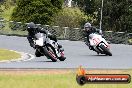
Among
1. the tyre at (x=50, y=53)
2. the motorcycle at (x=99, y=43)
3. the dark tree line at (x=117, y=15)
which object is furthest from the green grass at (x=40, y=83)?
the dark tree line at (x=117, y=15)

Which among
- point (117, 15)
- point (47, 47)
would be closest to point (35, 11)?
point (117, 15)

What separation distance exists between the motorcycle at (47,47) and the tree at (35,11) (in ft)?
98.0

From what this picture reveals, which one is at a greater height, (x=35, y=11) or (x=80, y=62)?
(x=80, y=62)

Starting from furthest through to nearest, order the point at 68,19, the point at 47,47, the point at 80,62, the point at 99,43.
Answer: the point at 68,19, the point at 99,43, the point at 80,62, the point at 47,47

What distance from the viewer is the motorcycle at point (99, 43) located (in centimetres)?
2428

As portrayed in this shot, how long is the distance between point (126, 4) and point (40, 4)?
31.4ft

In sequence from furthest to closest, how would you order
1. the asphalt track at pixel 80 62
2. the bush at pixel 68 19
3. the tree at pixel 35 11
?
the bush at pixel 68 19
the tree at pixel 35 11
the asphalt track at pixel 80 62

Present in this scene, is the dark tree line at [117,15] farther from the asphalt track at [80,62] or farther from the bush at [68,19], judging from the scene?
the asphalt track at [80,62]

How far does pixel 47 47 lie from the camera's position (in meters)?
20.1

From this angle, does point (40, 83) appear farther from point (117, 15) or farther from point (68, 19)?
point (117, 15)

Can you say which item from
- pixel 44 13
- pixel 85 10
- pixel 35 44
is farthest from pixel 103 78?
pixel 85 10

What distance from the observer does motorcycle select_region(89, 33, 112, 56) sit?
79.7ft

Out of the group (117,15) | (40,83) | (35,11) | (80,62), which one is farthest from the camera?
(117,15)

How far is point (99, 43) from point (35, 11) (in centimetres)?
2755
